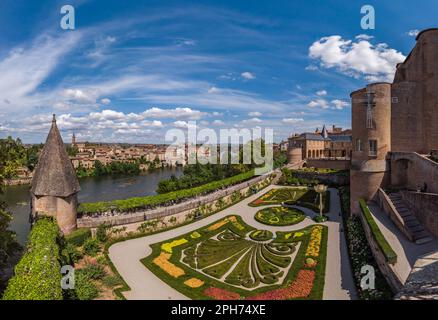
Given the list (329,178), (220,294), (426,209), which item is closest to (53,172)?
(220,294)

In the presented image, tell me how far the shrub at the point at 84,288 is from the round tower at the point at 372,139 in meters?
18.8

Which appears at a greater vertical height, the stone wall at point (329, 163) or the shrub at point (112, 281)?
the stone wall at point (329, 163)

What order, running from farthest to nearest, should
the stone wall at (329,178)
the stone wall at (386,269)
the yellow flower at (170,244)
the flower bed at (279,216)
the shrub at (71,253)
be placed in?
the stone wall at (329,178), the flower bed at (279,216), the yellow flower at (170,244), the shrub at (71,253), the stone wall at (386,269)

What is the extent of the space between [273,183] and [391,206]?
2458cm

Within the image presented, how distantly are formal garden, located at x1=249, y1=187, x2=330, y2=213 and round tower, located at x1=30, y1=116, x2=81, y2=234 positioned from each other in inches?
718

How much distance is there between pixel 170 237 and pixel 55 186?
350 inches

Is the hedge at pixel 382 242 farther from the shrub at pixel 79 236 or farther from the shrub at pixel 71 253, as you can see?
the shrub at pixel 79 236

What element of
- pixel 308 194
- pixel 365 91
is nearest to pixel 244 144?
pixel 308 194

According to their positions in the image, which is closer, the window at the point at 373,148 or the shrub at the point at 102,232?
the shrub at the point at 102,232

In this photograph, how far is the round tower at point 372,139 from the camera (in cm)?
2070

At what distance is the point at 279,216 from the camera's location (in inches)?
997

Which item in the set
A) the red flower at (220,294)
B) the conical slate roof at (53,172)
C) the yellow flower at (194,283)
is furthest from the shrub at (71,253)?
the red flower at (220,294)
